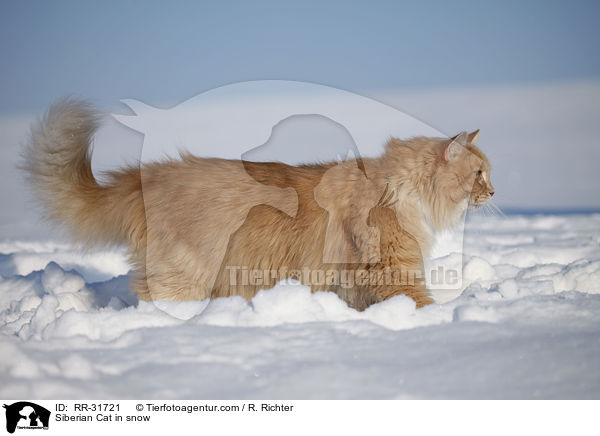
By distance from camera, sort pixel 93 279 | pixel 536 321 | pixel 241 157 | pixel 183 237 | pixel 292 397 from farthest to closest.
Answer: pixel 93 279 < pixel 241 157 < pixel 183 237 < pixel 536 321 < pixel 292 397

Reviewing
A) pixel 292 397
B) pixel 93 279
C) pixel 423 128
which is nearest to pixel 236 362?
pixel 292 397

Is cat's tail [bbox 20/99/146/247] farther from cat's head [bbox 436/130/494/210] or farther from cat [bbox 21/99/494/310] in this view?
cat's head [bbox 436/130/494/210]

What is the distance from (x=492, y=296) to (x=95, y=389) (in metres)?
2.23

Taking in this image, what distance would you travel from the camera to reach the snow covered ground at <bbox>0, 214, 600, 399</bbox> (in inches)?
83.4

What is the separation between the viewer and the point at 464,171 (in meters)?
3.30

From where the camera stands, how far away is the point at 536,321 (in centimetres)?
271

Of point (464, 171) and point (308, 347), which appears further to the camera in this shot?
point (464, 171)

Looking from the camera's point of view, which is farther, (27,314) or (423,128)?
(423,128)

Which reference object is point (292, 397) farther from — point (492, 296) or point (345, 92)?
point (345, 92)
